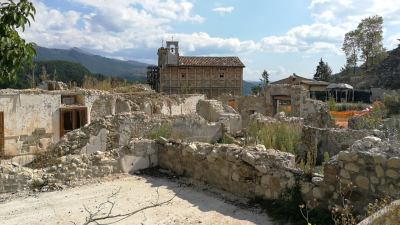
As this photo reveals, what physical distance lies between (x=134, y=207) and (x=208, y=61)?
126 ft

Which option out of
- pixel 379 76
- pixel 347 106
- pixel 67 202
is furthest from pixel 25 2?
pixel 379 76

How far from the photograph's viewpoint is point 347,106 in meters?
31.0

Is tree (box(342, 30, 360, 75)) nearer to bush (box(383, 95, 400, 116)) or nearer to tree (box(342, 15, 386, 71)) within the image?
tree (box(342, 15, 386, 71))

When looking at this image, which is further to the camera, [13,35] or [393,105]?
[393,105]

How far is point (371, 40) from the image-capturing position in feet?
158

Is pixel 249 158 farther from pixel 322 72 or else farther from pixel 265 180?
pixel 322 72

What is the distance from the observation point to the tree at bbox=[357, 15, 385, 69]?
47156 millimetres

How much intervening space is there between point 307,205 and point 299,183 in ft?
1.21

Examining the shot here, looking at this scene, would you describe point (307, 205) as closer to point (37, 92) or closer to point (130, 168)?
point (130, 168)

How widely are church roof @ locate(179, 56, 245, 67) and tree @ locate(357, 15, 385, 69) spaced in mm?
16331

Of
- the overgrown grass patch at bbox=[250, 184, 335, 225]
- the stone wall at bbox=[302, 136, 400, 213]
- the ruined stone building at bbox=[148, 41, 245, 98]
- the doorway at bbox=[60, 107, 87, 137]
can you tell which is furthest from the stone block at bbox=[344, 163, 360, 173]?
the ruined stone building at bbox=[148, 41, 245, 98]

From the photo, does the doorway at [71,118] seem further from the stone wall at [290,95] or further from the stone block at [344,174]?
the stone block at [344,174]

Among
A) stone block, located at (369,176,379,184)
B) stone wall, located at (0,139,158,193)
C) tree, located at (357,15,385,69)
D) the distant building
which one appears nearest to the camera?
stone block, located at (369,176,379,184)

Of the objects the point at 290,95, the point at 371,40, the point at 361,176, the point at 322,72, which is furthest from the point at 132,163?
the point at 322,72
